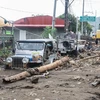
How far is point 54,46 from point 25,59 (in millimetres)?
4250

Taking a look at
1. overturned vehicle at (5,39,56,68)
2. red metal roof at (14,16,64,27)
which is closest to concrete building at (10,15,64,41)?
red metal roof at (14,16,64,27)

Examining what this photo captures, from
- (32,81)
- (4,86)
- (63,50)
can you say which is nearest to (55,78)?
(32,81)

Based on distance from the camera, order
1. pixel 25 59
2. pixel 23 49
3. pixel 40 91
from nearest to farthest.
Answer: pixel 40 91
pixel 25 59
pixel 23 49

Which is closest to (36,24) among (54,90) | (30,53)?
(30,53)

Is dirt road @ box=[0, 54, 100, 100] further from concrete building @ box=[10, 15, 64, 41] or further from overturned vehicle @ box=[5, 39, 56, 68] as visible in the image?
concrete building @ box=[10, 15, 64, 41]

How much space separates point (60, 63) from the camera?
60.1ft

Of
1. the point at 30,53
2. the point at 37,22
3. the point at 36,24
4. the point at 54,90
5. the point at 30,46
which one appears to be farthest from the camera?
the point at 37,22

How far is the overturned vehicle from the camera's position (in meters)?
16.8

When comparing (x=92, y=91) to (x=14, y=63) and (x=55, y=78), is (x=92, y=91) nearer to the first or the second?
(x=55, y=78)

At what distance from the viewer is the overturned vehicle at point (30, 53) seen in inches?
662

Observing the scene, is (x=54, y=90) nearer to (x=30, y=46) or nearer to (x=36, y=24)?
(x=30, y=46)

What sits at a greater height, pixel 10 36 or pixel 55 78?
pixel 10 36

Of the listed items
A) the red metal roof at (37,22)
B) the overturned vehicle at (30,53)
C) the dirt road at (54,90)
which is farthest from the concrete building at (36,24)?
the dirt road at (54,90)

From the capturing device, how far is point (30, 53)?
1759cm
